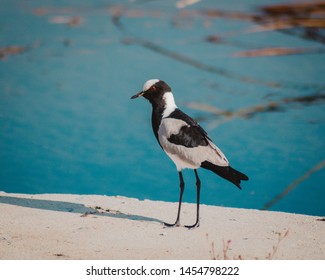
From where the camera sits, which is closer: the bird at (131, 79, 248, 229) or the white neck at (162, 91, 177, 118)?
the bird at (131, 79, 248, 229)

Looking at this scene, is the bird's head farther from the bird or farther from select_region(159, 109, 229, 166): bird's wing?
select_region(159, 109, 229, 166): bird's wing

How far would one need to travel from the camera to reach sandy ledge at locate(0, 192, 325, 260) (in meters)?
2.33


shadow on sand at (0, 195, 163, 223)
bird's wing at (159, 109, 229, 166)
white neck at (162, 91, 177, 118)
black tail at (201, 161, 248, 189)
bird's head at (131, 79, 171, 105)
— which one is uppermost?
bird's head at (131, 79, 171, 105)

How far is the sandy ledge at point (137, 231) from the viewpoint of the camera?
7.64 ft

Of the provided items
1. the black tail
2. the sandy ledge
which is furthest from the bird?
the sandy ledge

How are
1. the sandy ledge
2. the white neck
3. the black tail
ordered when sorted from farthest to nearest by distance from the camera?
the white neck
the black tail
the sandy ledge

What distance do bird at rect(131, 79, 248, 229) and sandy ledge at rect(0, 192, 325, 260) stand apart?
0.18 m

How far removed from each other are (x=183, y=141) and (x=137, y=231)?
0.50 metres

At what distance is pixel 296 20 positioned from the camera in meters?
1.99

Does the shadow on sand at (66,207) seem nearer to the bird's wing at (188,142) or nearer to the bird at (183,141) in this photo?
the bird at (183,141)

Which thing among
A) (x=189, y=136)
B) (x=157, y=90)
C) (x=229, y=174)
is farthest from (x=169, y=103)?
(x=229, y=174)

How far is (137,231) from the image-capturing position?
2.59 m

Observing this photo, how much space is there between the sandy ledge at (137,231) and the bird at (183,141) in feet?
0.57
